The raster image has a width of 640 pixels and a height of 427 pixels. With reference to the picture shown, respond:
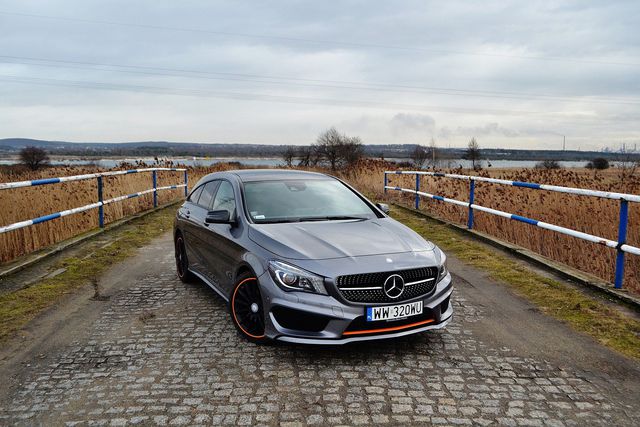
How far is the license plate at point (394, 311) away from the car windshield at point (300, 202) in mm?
1434

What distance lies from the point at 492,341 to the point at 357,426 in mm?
2069

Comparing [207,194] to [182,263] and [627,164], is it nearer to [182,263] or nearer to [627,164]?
[182,263]

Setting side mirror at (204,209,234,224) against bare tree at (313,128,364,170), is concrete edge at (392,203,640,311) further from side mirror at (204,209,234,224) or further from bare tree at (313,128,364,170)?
bare tree at (313,128,364,170)

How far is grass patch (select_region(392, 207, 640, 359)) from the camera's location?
16.3 ft

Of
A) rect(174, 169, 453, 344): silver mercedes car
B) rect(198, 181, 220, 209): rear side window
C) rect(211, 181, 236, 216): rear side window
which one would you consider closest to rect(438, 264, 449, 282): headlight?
rect(174, 169, 453, 344): silver mercedes car

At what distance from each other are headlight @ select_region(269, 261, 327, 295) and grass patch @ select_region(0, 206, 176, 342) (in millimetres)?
2675

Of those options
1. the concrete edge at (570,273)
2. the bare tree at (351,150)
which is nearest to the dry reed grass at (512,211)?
the concrete edge at (570,273)

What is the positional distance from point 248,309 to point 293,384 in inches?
41.5

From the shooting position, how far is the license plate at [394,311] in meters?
4.21

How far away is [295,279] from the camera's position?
428 centimetres

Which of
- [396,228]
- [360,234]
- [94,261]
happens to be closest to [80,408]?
[360,234]

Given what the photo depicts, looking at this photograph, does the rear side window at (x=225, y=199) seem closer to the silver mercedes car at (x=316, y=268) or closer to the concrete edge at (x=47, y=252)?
the silver mercedes car at (x=316, y=268)

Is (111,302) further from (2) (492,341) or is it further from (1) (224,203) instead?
(2) (492,341)

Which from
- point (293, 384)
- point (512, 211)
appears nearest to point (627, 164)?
point (512, 211)
